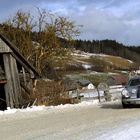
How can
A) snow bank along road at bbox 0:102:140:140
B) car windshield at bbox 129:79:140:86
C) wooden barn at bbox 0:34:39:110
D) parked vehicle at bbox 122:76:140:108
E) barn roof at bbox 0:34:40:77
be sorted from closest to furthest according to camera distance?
snow bank along road at bbox 0:102:140:140, parked vehicle at bbox 122:76:140:108, car windshield at bbox 129:79:140:86, wooden barn at bbox 0:34:39:110, barn roof at bbox 0:34:40:77

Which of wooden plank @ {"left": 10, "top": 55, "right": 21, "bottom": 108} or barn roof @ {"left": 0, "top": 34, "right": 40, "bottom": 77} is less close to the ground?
barn roof @ {"left": 0, "top": 34, "right": 40, "bottom": 77}

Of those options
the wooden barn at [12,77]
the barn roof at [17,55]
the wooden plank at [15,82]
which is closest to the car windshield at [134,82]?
the wooden barn at [12,77]

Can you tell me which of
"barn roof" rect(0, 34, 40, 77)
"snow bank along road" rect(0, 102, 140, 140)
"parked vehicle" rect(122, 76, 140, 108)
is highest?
"barn roof" rect(0, 34, 40, 77)

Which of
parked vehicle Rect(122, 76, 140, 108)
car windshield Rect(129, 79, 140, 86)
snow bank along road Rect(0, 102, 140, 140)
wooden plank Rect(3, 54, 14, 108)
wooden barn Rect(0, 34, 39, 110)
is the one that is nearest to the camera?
snow bank along road Rect(0, 102, 140, 140)

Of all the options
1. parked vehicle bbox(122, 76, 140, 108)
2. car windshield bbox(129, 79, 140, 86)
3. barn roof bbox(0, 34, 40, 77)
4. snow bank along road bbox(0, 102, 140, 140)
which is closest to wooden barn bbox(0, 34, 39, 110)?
barn roof bbox(0, 34, 40, 77)

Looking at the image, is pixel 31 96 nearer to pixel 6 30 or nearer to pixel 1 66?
pixel 1 66

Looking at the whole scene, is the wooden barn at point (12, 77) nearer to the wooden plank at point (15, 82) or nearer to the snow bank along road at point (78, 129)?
the wooden plank at point (15, 82)

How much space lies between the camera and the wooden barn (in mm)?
32406

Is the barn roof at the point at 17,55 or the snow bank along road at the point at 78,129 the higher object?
the barn roof at the point at 17,55

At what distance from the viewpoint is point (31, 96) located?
33.2m

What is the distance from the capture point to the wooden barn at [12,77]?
3241 cm

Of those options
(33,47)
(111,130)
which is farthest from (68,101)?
(111,130)

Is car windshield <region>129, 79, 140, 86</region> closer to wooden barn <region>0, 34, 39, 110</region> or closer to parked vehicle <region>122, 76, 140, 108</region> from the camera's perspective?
parked vehicle <region>122, 76, 140, 108</region>

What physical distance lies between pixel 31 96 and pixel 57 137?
62.6 ft
